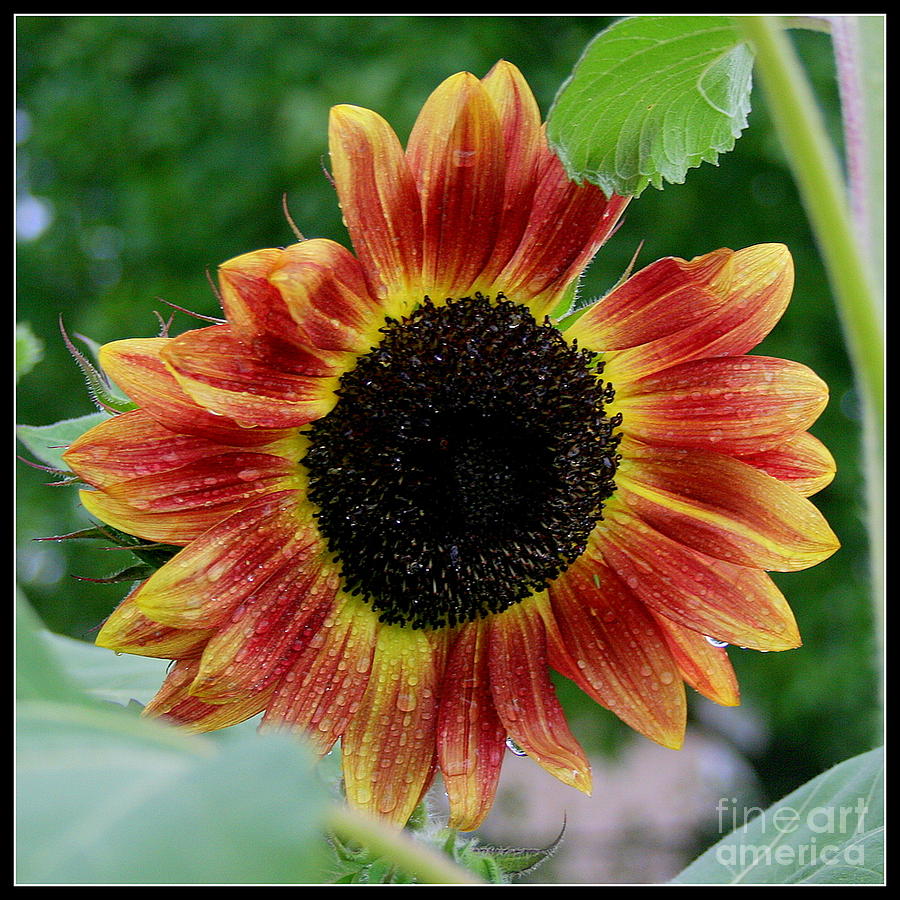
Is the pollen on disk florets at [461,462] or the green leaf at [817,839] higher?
the pollen on disk florets at [461,462]

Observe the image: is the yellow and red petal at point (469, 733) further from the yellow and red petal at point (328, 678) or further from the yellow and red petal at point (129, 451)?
the yellow and red petal at point (129, 451)

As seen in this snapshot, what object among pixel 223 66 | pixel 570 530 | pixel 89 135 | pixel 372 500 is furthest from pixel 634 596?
pixel 89 135

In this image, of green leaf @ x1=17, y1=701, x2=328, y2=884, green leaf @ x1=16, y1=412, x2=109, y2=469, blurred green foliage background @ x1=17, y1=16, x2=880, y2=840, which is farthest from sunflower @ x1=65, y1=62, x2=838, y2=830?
blurred green foliage background @ x1=17, y1=16, x2=880, y2=840

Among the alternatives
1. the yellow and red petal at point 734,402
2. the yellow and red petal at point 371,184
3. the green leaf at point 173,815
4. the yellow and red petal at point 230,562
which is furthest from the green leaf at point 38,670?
the yellow and red petal at point 734,402

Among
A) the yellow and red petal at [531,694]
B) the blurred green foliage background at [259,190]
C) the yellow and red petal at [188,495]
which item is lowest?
the yellow and red petal at [531,694]

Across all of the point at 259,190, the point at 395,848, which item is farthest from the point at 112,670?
the point at 259,190

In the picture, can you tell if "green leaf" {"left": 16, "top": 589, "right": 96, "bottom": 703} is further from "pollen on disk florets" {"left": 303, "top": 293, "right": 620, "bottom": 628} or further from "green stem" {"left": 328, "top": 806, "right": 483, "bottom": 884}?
"pollen on disk florets" {"left": 303, "top": 293, "right": 620, "bottom": 628}

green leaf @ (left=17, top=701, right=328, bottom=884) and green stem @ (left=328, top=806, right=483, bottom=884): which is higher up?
green leaf @ (left=17, top=701, right=328, bottom=884)

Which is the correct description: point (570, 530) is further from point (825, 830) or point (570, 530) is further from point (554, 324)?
point (825, 830)
